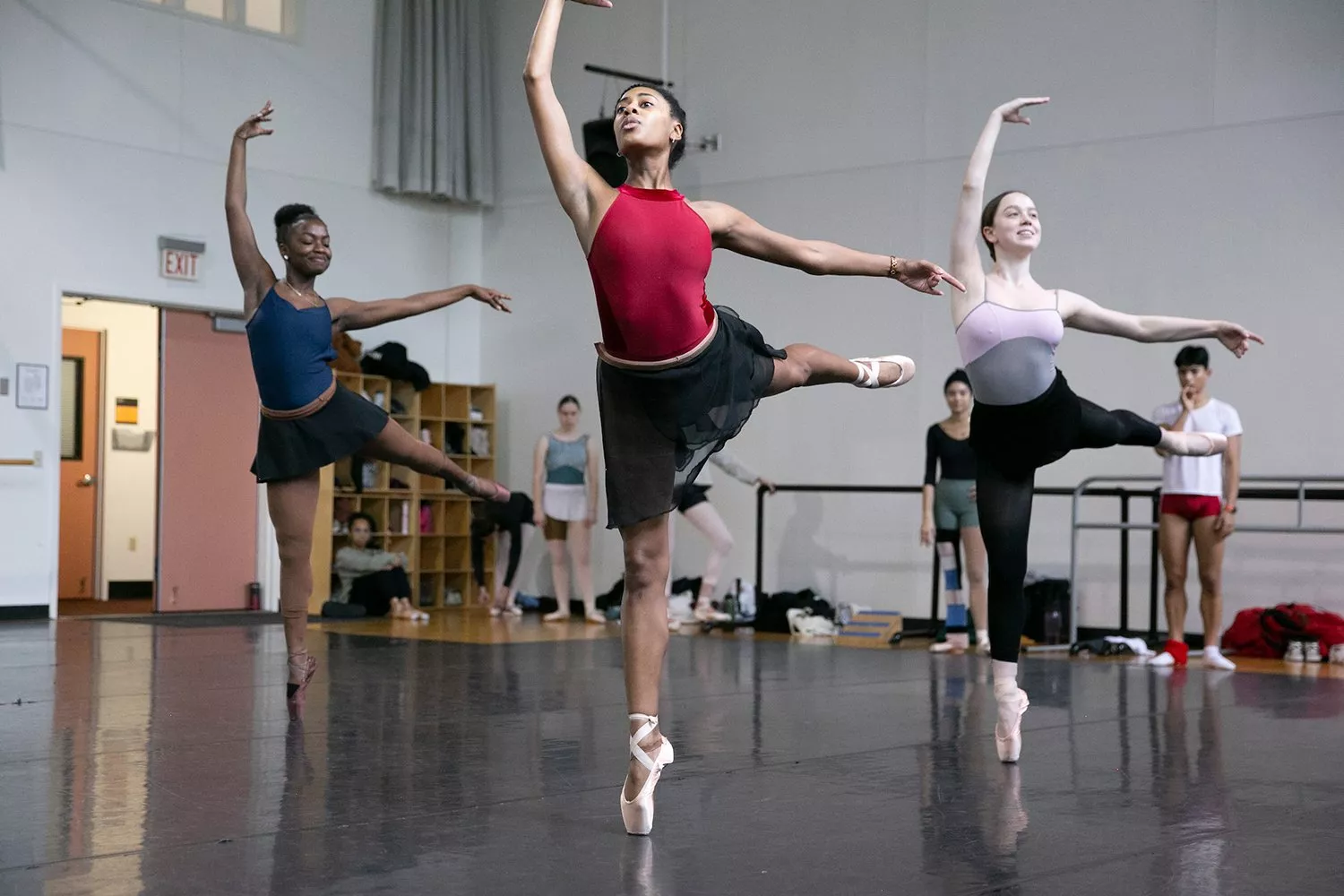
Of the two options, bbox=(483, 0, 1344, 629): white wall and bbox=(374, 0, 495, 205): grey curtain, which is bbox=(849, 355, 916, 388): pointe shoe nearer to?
bbox=(483, 0, 1344, 629): white wall

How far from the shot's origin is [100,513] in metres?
12.7

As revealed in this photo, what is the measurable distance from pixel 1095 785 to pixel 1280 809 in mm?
432

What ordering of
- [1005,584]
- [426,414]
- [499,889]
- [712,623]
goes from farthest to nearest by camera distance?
[426,414] < [712,623] < [1005,584] < [499,889]

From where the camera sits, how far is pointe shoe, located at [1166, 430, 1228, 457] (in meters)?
4.34

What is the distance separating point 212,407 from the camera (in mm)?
11461

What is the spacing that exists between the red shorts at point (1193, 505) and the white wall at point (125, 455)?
348 inches

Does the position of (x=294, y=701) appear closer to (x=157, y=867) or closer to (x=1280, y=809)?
(x=157, y=867)

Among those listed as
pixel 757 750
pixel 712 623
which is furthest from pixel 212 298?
pixel 757 750

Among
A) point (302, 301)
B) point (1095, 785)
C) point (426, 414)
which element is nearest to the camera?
point (1095, 785)

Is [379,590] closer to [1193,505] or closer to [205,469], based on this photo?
[205,469]

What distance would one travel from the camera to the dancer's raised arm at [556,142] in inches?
111

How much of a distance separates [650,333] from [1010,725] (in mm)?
1629

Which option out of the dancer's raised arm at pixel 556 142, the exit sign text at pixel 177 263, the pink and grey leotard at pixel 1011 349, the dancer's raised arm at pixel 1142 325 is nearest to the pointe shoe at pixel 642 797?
the dancer's raised arm at pixel 556 142

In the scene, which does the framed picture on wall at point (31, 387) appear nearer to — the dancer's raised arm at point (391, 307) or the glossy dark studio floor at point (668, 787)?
the glossy dark studio floor at point (668, 787)
